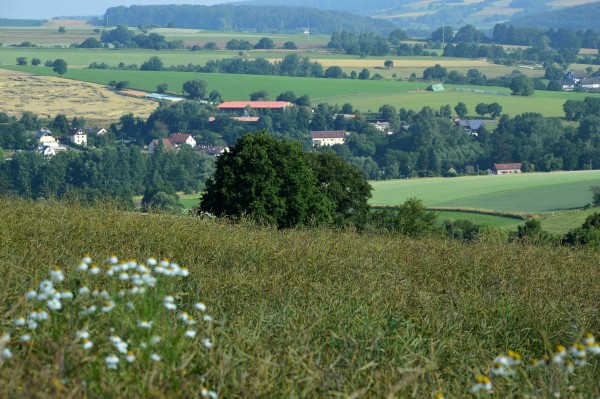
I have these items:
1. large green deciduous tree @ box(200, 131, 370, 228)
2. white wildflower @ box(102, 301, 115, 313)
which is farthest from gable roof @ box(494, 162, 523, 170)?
white wildflower @ box(102, 301, 115, 313)

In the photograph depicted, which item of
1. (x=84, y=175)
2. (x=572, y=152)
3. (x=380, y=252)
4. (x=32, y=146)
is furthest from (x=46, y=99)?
(x=380, y=252)

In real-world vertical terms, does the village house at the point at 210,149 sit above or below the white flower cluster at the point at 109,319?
below

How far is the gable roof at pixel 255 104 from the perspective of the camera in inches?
5709

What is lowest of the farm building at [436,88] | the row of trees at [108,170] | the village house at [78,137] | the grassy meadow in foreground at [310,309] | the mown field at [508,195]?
the farm building at [436,88]

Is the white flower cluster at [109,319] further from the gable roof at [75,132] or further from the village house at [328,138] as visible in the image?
the village house at [328,138]

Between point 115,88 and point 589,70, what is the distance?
307ft

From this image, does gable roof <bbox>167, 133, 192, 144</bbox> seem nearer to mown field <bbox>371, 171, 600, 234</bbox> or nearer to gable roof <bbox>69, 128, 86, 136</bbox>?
gable roof <bbox>69, 128, 86, 136</bbox>

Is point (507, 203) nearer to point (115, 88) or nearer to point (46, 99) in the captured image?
point (46, 99)

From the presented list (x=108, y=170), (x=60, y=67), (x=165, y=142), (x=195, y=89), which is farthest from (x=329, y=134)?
(x=60, y=67)

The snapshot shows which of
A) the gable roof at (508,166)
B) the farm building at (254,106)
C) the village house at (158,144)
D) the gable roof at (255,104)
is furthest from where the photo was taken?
the gable roof at (255,104)

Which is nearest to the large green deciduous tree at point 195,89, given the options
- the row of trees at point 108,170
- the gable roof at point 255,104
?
the gable roof at point 255,104

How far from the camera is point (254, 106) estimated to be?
145125 mm

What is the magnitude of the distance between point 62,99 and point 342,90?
43.3 meters

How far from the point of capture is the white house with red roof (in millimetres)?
118919
